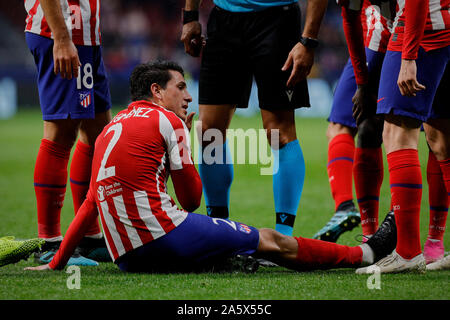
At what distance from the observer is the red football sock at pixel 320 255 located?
307cm

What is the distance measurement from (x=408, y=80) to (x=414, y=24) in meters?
0.24

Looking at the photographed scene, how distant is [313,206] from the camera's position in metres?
5.64

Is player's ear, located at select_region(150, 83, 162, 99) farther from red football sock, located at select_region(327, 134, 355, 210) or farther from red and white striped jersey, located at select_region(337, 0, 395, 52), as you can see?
red football sock, located at select_region(327, 134, 355, 210)

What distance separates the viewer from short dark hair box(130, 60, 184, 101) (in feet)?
10.6

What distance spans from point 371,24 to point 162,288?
2109 millimetres

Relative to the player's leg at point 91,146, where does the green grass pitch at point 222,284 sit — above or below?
below

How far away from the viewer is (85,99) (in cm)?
354

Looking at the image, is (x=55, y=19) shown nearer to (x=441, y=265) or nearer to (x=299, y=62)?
(x=299, y=62)

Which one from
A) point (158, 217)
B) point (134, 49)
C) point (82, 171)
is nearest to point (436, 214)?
point (158, 217)

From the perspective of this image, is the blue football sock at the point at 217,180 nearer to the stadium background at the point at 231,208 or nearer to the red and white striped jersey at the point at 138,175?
the stadium background at the point at 231,208

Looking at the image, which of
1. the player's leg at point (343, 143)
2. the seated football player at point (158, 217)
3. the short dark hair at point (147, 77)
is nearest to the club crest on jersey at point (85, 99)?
the short dark hair at point (147, 77)

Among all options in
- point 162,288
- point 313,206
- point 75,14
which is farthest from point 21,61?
point 162,288

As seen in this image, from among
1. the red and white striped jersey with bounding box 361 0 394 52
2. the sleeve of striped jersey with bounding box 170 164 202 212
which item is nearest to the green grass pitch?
the sleeve of striped jersey with bounding box 170 164 202 212

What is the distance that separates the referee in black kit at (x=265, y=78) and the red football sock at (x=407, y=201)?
665mm
